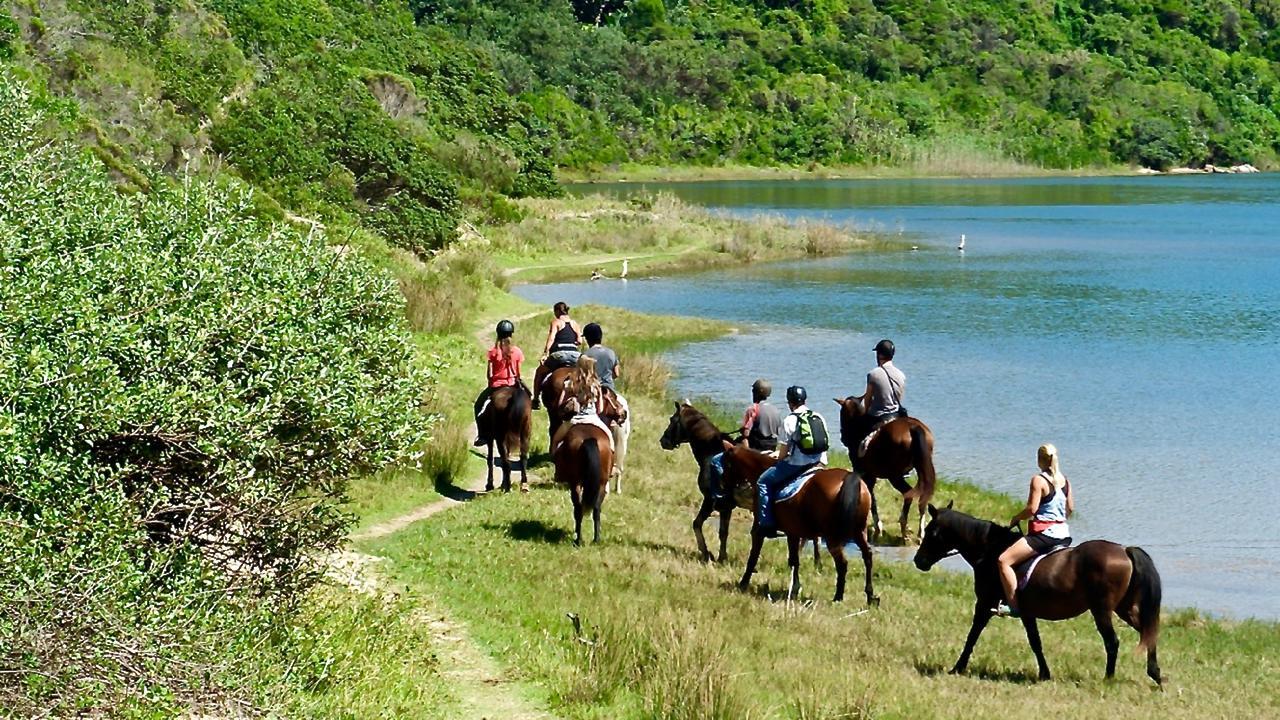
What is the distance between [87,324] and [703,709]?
4858 millimetres

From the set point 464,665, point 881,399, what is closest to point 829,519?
point 464,665

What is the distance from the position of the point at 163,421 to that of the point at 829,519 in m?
7.14

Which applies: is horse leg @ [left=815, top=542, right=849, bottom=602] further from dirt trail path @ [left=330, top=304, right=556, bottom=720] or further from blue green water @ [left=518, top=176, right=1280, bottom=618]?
blue green water @ [left=518, top=176, right=1280, bottom=618]

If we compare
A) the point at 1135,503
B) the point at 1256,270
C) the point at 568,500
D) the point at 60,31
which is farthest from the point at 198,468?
the point at 1256,270

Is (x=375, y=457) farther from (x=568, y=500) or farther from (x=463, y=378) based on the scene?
(x=463, y=378)

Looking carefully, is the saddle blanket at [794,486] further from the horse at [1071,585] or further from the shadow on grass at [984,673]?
the shadow on grass at [984,673]

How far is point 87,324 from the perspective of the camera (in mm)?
9023

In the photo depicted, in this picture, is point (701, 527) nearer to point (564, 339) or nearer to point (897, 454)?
point (897, 454)

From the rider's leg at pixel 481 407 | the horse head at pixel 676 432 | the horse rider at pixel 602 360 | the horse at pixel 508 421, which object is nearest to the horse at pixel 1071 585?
the horse head at pixel 676 432

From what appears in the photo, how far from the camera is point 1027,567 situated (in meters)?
12.8

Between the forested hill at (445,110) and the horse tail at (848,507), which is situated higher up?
the forested hill at (445,110)

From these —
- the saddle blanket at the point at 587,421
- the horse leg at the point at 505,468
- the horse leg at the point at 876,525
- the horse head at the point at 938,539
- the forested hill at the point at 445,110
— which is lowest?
the horse leg at the point at 876,525

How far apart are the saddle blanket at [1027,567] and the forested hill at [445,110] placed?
378 inches

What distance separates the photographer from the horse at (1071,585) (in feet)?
40.3
